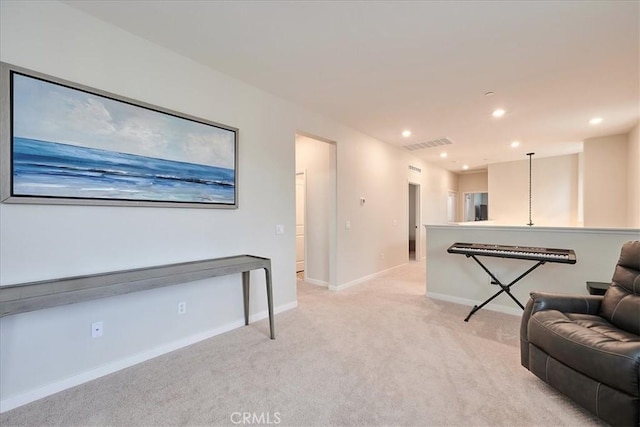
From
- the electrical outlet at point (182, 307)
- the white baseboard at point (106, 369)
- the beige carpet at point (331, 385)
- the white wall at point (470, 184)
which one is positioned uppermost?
the white wall at point (470, 184)

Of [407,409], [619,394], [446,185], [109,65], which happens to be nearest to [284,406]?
[407,409]

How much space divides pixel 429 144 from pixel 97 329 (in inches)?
224

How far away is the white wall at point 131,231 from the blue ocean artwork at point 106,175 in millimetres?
126

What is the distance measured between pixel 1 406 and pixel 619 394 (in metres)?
3.53

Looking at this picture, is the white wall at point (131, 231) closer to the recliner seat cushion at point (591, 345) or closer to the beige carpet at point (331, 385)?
the beige carpet at point (331, 385)

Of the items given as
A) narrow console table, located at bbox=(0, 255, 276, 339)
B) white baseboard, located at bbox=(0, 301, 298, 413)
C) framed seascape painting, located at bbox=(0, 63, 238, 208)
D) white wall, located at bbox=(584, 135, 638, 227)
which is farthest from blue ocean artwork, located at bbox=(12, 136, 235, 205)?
white wall, located at bbox=(584, 135, 638, 227)

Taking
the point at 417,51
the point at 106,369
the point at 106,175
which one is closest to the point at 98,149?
the point at 106,175

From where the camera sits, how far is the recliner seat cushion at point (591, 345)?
1427 millimetres

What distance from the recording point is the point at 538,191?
7023 millimetres

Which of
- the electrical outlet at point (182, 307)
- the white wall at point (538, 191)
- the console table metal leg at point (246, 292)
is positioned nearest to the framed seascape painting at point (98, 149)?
the console table metal leg at point (246, 292)

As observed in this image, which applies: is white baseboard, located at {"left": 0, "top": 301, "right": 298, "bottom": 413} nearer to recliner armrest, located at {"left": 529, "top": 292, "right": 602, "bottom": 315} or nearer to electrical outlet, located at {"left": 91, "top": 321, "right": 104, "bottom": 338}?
electrical outlet, located at {"left": 91, "top": 321, "right": 104, "bottom": 338}

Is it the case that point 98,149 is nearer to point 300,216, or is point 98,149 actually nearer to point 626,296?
point 300,216

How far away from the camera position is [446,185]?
8.71m

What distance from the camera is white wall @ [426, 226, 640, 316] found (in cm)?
299
